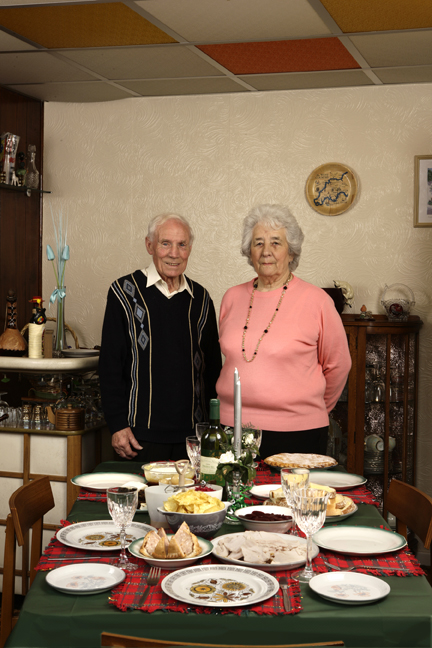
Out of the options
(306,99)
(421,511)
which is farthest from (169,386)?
(306,99)

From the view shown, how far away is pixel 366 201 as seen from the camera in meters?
3.76

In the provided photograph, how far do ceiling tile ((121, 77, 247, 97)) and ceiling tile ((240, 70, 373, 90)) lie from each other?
0.13 metres

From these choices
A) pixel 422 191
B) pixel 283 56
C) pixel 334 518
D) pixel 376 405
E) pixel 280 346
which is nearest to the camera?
pixel 334 518

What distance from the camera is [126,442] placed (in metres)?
2.61

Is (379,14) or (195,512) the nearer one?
(195,512)

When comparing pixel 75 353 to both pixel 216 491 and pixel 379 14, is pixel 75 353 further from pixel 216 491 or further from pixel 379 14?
pixel 379 14

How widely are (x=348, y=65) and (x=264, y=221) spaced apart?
4.15 ft

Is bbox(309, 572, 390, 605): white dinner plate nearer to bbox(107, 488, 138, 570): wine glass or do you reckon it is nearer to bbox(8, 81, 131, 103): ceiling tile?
bbox(107, 488, 138, 570): wine glass

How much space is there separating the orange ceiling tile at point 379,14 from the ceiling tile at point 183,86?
0.96 meters

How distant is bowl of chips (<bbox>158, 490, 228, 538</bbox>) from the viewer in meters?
1.49

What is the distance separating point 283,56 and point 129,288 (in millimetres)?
1394

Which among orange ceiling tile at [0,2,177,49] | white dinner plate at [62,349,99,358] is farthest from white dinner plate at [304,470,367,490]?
orange ceiling tile at [0,2,177,49]

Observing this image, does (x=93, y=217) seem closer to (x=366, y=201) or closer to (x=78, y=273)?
(x=78, y=273)

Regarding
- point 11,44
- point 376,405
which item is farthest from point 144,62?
point 376,405
